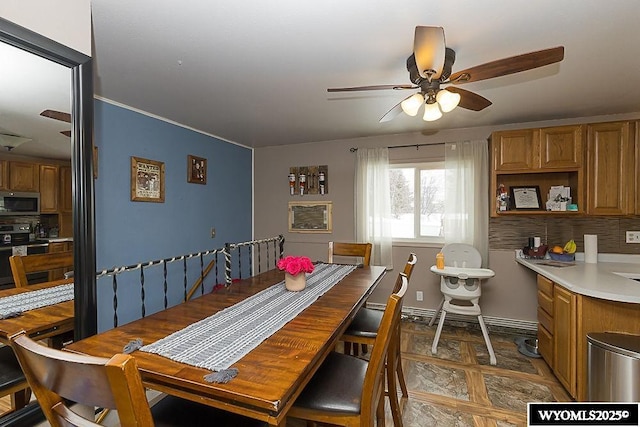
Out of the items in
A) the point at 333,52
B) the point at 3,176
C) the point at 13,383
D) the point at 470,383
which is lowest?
the point at 470,383

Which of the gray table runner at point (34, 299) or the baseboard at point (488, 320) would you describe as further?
the baseboard at point (488, 320)

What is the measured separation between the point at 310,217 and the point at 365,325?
7.80 feet

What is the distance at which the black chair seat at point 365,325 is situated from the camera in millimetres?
1943

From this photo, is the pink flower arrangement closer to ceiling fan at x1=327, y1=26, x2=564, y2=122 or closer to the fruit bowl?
ceiling fan at x1=327, y1=26, x2=564, y2=122

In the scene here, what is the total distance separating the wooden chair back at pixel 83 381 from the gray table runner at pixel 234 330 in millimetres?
319

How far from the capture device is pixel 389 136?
388 cm

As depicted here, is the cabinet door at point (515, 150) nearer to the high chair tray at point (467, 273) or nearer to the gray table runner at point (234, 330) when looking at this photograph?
the high chair tray at point (467, 273)

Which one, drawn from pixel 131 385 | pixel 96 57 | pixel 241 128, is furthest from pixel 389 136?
pixel 131 385

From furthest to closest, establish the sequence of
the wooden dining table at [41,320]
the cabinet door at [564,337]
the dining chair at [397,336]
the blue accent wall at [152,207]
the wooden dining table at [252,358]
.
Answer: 1. the blue accent wall at [152,207]
2. the cabinet door at [564,337]
3. the dining chair at [397,336]
4. the wooden dining table at [41,320]
5. the wooden dining table at [252,358]

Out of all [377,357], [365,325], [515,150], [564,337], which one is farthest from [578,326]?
[377,357]

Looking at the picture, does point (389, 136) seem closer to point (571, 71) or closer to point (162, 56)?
point (571, 71)

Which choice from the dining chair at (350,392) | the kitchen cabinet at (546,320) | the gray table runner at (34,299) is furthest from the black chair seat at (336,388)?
the kitchen cabinet at (546,320)

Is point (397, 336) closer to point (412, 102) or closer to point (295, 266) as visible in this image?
point (295, 266)

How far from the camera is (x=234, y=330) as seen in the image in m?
1.29
